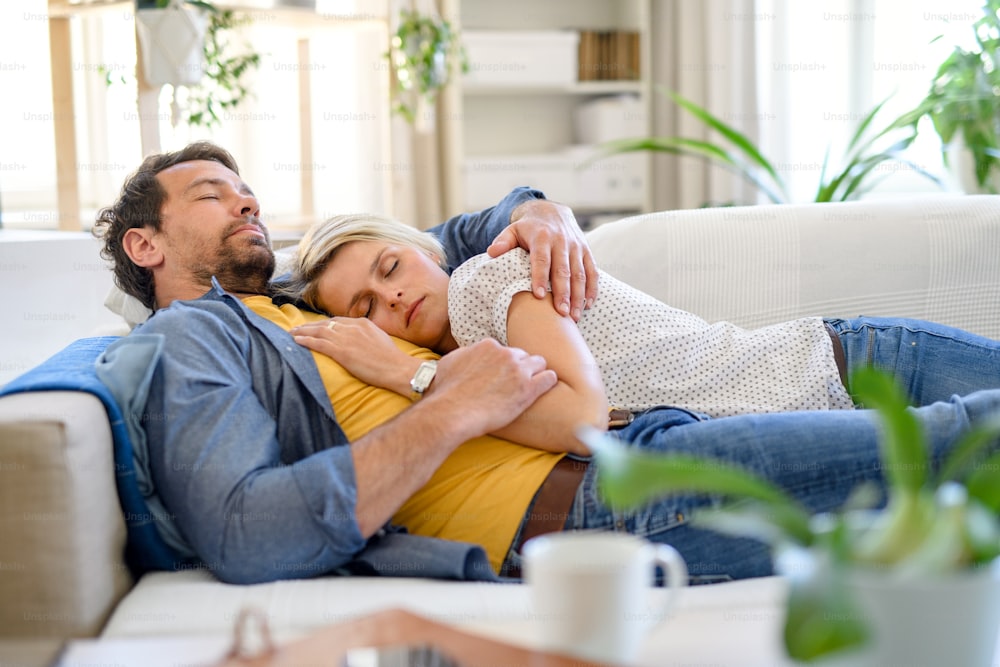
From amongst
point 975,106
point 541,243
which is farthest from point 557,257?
point 975,106

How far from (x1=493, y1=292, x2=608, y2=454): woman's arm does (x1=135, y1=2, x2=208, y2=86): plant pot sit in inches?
57.2

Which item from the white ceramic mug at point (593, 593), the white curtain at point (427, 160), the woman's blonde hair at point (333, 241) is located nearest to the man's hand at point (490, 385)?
the woman's blonde hair at point (333, 241)

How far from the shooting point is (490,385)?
128cm

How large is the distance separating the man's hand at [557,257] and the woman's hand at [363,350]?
22 centimetres

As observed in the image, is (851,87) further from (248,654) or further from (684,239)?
(248,654)

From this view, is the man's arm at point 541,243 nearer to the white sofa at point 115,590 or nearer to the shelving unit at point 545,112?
the white sofa at point 115,590

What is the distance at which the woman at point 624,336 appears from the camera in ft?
4.76

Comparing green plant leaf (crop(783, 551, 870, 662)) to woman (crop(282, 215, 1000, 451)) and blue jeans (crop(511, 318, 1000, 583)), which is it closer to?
blue jeans (crop(511, 318, 1000, 583))

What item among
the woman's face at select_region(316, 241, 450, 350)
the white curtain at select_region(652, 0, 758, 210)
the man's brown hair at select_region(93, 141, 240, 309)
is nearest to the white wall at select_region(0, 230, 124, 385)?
the man's brown hair at select_region(93, 141, 240, 309)

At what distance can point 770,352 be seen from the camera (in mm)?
1607

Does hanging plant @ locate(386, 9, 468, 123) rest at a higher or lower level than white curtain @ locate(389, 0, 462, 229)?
higher

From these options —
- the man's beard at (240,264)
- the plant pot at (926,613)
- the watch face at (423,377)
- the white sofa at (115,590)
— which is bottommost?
the white sofa at (115,590)

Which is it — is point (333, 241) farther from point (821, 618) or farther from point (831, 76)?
point (831, 76)

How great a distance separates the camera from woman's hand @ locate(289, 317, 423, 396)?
139 centimetres
